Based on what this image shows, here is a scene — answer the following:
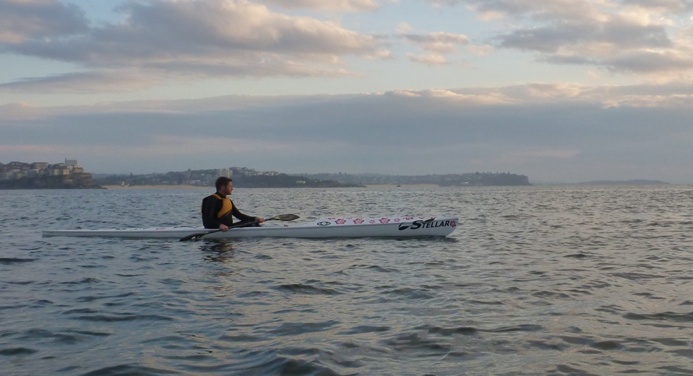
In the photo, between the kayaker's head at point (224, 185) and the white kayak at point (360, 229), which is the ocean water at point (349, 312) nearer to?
the kayaker's head at point (224, 185)

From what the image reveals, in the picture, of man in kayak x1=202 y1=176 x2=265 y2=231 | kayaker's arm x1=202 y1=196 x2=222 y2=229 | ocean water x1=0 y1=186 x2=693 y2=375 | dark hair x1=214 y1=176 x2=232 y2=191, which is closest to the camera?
ocean water x1=0 y1=186 x2=693 y2=375

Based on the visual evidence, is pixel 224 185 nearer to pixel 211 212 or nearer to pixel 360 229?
pixel 211 212

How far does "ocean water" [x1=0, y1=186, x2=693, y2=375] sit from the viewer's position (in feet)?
18.3

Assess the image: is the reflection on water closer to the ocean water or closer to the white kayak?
the ocean water

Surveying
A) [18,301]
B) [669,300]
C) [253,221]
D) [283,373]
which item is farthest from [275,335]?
[253,221]

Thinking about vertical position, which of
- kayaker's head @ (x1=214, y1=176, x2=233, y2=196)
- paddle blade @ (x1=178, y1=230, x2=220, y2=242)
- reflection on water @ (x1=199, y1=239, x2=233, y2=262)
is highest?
kayaker's head @ (x1=214, y1=176, x2=233, y2=196)

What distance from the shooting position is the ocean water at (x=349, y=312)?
557cm

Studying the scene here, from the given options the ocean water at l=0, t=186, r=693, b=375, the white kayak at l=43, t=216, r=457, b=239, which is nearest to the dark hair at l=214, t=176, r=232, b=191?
the white kayak at l=43, t=216, r=457, b=239

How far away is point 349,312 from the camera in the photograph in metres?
7.63

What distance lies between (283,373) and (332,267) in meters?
6.51

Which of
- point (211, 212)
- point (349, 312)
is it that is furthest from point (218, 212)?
point (349, 312)

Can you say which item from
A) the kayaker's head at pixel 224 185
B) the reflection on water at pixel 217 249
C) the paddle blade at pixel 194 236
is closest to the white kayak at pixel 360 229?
the paddle blade at pixel 194 236

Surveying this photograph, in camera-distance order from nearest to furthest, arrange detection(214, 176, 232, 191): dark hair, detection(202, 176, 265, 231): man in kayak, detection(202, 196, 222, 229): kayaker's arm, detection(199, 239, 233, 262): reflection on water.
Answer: detection(199, 239, 233, 262): reflection on water
detection(214, 176, 232, 191): dark hair
detection(202, 176, 265, 231): man in kayak
detection(202, 196, 222, 229): kayaker's arm

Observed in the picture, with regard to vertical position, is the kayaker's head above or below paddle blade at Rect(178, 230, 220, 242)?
above
